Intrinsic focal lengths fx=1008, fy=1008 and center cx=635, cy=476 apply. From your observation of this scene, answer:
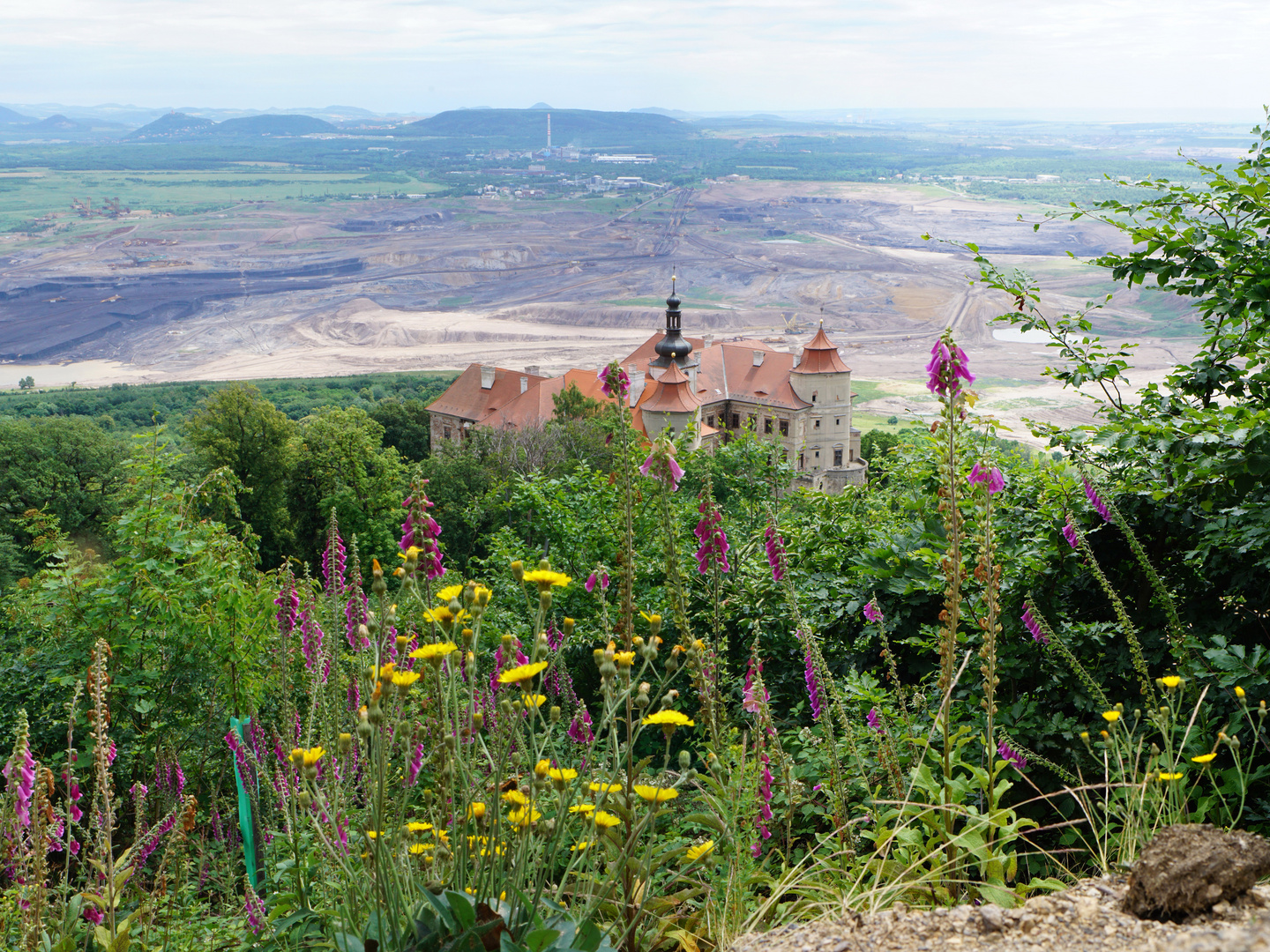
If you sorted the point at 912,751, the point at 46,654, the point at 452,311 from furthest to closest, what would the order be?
the point at 452,311, the point at 46,654, the point at 912,751

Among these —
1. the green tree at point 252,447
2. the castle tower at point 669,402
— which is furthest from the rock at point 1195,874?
the castle tower at point 669,402

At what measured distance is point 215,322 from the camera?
16650 cm

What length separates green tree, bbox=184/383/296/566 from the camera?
41125mm

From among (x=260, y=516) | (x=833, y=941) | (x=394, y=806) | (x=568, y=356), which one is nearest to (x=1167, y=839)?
(x=833, y=941)

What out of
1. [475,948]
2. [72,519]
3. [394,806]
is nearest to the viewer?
[475,948]

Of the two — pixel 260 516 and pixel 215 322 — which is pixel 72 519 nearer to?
pixel 260 516

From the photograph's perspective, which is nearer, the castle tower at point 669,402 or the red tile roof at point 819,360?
the castle tower at point 669,402

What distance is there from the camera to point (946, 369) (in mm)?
3496

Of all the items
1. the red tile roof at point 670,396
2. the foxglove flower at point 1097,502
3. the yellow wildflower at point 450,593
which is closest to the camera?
the yellow wildflower at point 450,593

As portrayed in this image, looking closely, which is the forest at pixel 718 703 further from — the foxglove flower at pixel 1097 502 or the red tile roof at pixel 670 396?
the red tile roof at pixel 670 396

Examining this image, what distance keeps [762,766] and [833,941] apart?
118cm

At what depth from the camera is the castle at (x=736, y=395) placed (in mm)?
63094

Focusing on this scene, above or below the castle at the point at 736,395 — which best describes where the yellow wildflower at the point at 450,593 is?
above

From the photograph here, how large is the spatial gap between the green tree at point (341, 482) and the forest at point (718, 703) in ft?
105
